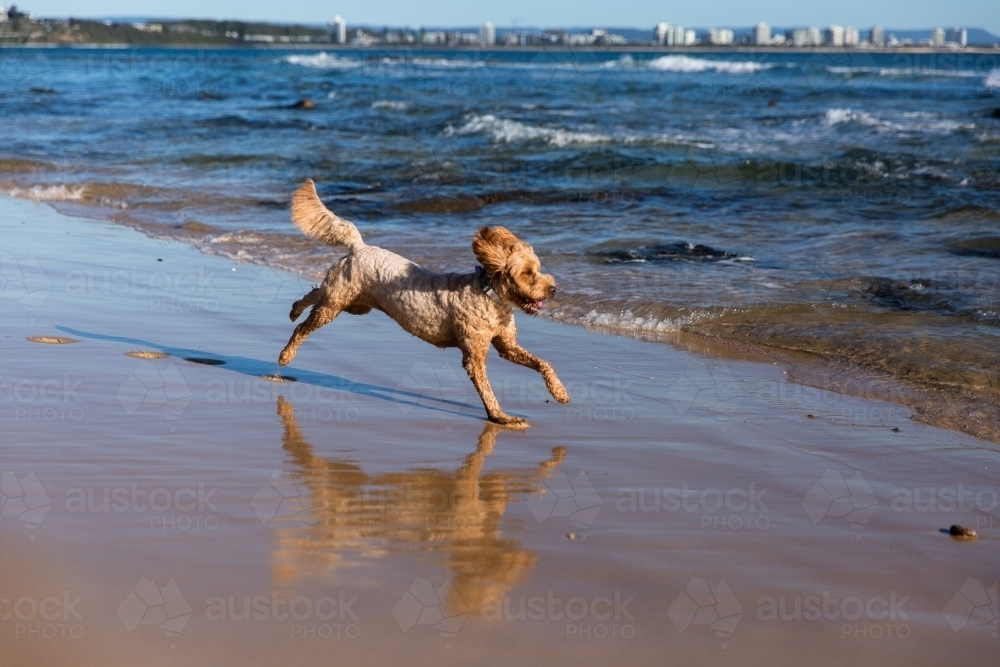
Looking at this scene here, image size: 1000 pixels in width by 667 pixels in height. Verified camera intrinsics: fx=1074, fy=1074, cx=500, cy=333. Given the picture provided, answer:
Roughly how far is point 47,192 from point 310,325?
31.9 ft

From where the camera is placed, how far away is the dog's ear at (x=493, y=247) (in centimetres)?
511

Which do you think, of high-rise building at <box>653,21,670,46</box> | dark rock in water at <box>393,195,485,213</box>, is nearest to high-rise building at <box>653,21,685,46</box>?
high-rise building at <box>653,21,670,46</box>

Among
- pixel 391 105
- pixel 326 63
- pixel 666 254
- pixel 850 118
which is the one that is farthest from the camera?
pixel 326 63

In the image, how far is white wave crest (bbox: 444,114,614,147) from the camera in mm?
20567

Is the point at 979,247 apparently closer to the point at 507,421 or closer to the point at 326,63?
the point at 507,421

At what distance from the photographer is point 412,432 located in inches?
200

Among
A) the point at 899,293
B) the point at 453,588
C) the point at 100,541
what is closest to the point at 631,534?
the point at 453,588

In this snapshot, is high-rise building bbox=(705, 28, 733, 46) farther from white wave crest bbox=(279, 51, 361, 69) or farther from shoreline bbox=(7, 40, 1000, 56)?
white wave crest bbox=(279, 51, 361, 69)

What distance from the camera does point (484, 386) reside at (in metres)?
5.36

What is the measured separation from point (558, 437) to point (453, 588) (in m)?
1.85

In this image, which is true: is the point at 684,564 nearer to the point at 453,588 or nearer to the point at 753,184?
the point at 453,588

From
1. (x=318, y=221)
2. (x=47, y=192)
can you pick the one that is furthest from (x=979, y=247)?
(x=47, y=192)

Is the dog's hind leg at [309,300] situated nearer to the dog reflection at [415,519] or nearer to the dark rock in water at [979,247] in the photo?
the dog reflection at [415,519]

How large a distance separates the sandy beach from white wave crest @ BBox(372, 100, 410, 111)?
906 inches
